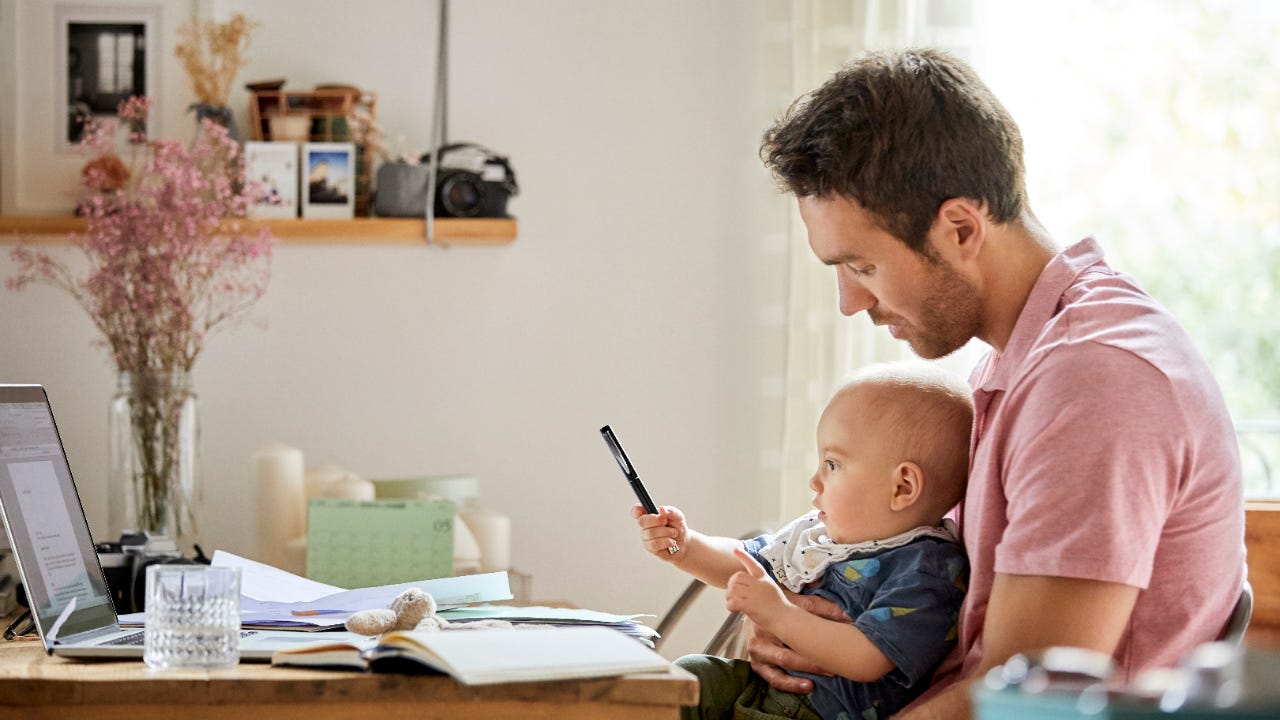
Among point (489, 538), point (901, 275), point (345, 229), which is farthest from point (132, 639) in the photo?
point (345, 229)

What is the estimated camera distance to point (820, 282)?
9.25 ft

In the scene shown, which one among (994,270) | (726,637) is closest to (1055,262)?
(994,270)

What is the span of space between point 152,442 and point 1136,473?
5.80ft

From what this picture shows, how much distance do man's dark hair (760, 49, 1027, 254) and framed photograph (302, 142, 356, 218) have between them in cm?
143

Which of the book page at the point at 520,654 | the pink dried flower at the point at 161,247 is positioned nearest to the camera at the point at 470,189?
the pink dried flower at the point at 161,247

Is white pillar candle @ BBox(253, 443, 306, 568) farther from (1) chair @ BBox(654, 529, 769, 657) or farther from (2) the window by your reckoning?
(2) the window

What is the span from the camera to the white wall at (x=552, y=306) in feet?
Answer: 9.11

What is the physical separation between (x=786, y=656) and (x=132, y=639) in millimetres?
719

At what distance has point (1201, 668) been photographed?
0.66 metres

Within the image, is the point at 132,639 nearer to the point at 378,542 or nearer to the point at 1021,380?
the point at 378,542

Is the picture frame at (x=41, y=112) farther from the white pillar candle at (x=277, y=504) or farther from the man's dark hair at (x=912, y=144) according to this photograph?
the man's dark hair at (x=912, y=144)

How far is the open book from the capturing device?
1.04 m

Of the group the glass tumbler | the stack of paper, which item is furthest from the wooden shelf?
the glass tumbler

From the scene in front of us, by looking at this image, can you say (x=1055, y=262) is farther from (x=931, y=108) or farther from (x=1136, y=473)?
(x=1136, y=473)
